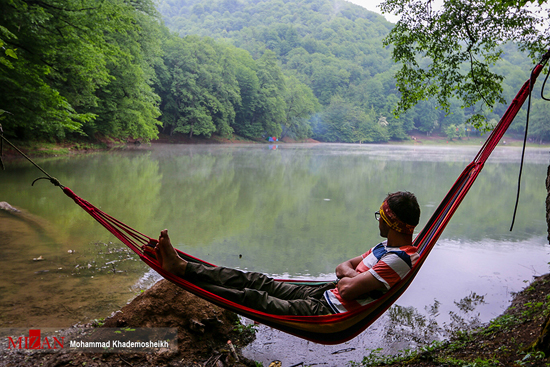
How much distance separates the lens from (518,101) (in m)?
2.31

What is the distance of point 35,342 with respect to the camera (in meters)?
2.09

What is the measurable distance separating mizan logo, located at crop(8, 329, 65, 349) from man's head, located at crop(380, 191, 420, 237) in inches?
73.4

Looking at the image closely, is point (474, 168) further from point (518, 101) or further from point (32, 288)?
point (32, 288)

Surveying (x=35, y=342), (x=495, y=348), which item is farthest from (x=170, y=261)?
(x=495, y=348)

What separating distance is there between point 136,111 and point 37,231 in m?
13.0

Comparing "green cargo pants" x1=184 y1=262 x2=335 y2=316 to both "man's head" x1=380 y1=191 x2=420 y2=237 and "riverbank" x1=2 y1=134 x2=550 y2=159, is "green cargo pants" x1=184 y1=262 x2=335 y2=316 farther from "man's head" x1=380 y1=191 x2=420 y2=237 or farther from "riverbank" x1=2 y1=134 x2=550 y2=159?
"riverbank" x1=2 y1=134 x2=550 y2=159

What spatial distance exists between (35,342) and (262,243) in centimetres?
304

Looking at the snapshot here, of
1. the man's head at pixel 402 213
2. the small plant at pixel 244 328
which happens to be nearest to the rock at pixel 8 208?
the small plant at pixel 244 328

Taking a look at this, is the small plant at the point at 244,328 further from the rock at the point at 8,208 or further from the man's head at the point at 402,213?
the rock at the point at 8,208

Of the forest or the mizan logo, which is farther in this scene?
the forest

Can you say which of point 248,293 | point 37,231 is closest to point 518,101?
point 248,293

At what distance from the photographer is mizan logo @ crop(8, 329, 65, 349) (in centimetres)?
201

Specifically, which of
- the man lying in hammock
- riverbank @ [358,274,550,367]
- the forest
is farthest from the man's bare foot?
the forest

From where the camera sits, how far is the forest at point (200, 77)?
312 inches
